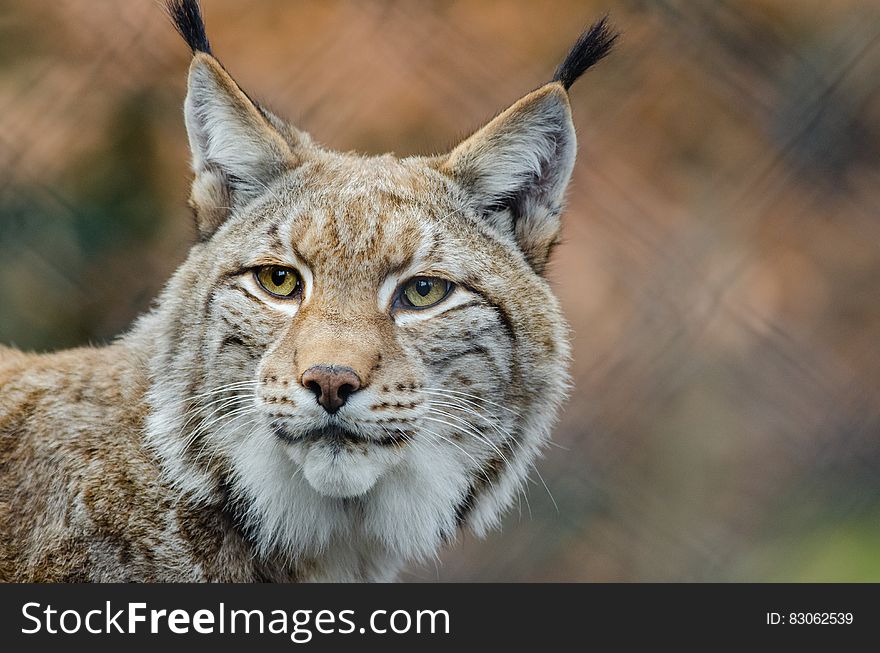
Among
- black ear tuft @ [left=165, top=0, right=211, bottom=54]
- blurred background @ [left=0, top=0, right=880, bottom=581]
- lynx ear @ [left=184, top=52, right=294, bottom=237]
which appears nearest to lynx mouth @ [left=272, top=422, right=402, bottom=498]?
lynx ear @ [left=184, top=52, right=294, bottom=237]

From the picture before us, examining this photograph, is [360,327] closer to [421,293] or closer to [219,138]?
[421,293]

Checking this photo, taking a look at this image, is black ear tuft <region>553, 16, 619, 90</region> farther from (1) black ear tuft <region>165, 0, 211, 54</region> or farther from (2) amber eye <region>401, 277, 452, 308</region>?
(1) black ear tuft <region>165, 0, 211, 54</region>

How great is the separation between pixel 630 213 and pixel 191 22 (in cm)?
274

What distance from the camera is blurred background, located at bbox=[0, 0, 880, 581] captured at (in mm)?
4906

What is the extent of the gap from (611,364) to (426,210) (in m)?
2.21

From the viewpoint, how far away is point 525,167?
3.34 m

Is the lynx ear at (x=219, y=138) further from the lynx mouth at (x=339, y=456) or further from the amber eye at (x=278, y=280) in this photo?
the lynx mouth at (x=339, y=456)

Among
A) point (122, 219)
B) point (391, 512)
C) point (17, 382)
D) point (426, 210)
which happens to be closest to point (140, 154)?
point (122, 219)

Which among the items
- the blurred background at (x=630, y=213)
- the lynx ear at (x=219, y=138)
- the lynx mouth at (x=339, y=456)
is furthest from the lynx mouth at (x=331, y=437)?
the blurred background at (x=630, y=213)

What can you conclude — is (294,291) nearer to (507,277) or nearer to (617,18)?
(507,277)

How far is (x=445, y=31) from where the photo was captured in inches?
203

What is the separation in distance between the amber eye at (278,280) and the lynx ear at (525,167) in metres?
0.66

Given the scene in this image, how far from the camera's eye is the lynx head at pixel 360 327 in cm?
278

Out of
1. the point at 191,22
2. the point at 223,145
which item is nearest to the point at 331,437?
the point at 223,145
